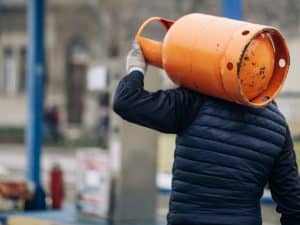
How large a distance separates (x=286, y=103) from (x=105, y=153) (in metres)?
1.65

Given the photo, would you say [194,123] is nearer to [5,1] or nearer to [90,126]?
[90,126]

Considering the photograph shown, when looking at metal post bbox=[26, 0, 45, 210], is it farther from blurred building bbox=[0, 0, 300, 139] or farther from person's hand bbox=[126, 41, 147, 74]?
blurred building bbox=[0, 0, 300, 139]

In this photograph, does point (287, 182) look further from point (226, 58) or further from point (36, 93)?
point (36, 93)

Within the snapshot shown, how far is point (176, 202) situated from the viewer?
3521mm

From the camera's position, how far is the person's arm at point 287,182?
3.60 metres

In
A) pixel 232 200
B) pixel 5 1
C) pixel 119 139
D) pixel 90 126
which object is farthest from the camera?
pixel 5 1

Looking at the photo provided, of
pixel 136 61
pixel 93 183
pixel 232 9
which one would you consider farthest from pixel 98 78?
pixel 136 61

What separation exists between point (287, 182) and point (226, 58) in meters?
0.59

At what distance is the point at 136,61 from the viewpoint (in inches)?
144

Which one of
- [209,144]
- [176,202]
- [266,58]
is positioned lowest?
[176,202]

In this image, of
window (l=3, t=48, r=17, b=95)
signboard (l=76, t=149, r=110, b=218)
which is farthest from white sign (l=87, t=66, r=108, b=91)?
window (l=3, t=48, r=17, b=95)

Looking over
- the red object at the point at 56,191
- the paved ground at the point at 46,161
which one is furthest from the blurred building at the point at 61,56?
the red object at the point at 56,191

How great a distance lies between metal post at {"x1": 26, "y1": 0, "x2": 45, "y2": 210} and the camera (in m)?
9.19

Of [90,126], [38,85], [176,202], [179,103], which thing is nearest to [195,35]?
[179,103]
